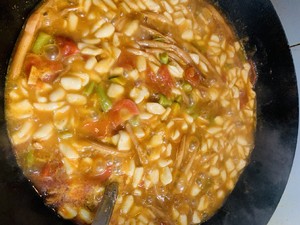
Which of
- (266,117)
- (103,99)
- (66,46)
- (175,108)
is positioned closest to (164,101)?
(175,108)

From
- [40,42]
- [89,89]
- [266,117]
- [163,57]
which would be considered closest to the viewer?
[40,42]

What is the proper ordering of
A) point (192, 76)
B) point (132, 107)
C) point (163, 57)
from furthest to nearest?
point (192, 76)
point (163, 57)
point (132, 107)

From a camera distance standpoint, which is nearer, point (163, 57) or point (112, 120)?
Answer: point (112, 120)

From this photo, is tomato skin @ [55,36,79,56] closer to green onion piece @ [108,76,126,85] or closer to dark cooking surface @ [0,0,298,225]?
green onion piece @ [108,76,126,85]

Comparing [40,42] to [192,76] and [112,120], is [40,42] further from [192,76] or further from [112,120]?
[192,76]

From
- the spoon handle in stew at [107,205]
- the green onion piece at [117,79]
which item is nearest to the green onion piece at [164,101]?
the green onion piece at [117,79]

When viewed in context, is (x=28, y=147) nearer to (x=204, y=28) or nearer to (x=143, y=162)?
(x=143, y=162)

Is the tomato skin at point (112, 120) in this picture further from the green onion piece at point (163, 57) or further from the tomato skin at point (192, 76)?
the tomato skin at point (192, 76)

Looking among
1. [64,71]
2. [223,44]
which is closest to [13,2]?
[64,71]

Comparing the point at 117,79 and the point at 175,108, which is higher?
the point at 117,79
